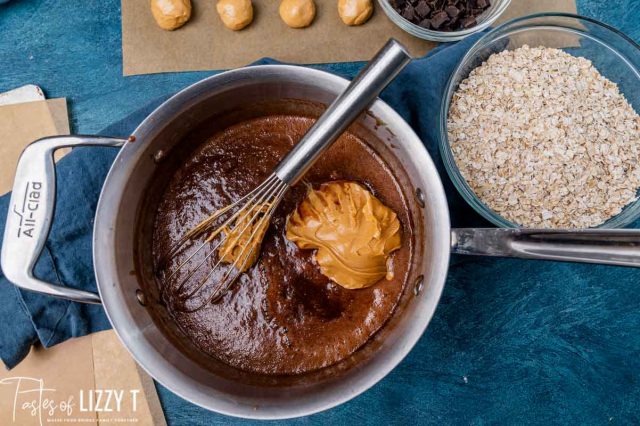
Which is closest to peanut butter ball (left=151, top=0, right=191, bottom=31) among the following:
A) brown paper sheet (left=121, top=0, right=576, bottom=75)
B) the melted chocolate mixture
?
brown paper sheet (left=121, top=0, right=576, bottom=75)

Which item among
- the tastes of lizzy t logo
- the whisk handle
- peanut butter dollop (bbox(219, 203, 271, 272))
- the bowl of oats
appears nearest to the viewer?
the whisk handle

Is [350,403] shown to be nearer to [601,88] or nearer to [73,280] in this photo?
[73,280]

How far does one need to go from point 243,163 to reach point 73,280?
18.1 inches

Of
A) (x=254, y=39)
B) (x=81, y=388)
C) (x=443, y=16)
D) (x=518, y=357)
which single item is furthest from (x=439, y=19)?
(x=81, y=388)

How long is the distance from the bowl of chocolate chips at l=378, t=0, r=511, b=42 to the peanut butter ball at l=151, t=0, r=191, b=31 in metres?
0.46

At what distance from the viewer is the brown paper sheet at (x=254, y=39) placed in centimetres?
126

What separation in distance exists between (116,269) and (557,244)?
75 cm

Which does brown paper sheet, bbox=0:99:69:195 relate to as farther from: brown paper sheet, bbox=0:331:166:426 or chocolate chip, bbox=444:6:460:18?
chocolate chip, bbox=444:6:460:18

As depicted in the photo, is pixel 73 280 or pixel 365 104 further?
pixel 73 280

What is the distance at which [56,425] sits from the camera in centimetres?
124

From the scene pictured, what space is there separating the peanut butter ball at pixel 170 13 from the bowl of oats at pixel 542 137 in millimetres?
640

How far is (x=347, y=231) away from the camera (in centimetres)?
99

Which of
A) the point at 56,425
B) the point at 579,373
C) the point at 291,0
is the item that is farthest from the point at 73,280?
the point at 579,373

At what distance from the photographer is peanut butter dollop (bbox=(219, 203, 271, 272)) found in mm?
1001
